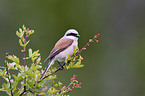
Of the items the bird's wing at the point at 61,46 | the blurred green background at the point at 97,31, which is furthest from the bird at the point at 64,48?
the blurred green background at the point at 97,31

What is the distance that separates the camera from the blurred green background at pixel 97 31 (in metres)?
9.30

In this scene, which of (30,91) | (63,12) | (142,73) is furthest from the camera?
(63,12)

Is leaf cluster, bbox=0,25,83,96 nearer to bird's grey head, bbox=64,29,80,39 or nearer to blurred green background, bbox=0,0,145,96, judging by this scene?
bird's grey head, bbox=64,29,80,39

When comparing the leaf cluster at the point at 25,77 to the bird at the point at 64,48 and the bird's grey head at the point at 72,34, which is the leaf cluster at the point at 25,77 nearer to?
the bird at the point at 64,48

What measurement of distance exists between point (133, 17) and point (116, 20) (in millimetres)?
686

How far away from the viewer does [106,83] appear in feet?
31.0

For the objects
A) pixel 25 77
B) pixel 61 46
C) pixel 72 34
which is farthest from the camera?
pixel 72 34

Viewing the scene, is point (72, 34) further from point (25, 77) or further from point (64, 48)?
point (25, 77)

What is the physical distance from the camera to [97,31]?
402 inches

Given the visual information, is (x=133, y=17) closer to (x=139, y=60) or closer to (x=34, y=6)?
(x=139, y=60)

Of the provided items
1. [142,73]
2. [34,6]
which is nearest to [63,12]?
[34,6]

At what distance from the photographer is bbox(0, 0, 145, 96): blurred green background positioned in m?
9.30

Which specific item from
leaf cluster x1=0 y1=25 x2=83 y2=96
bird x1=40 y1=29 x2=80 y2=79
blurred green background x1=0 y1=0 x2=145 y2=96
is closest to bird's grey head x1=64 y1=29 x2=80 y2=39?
bird x1=40 y1=29 x2=80 y2=79

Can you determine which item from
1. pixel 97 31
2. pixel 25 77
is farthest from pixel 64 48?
pixel 97 31
